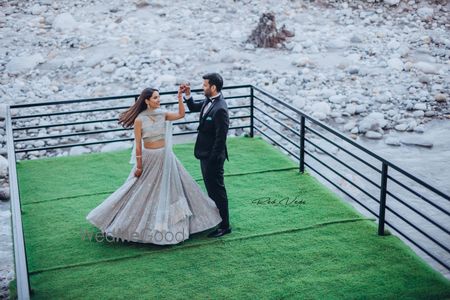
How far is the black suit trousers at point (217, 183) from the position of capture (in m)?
6.94

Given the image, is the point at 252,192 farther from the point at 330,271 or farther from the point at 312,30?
the point at 312,30

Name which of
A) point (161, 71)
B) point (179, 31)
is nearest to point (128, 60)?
point (161, 71)

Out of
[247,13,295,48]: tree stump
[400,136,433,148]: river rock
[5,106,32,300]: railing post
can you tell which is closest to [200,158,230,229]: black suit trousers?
[5,106,32,300]: railing post

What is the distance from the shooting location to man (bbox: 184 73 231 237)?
6793 mm

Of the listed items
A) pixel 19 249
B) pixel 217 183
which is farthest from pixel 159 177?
pixel 19 249

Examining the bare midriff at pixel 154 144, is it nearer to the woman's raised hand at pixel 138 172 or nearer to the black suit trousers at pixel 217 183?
the woman's raised hand at pixel 138 172

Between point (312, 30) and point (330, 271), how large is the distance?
14968mm

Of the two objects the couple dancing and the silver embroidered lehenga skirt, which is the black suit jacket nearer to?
the couple dancing

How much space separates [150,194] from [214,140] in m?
0.94

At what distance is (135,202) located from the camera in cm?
687

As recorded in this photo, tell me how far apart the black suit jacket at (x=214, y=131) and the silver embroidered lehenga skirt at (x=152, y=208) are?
1.26 ft

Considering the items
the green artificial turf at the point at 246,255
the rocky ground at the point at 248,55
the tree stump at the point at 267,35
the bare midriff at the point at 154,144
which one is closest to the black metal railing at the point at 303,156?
the green artificial turf at the point at 246,255

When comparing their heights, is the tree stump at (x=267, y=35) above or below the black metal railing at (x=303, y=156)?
above

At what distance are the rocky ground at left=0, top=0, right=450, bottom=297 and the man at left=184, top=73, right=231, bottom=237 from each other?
5.55 meters
